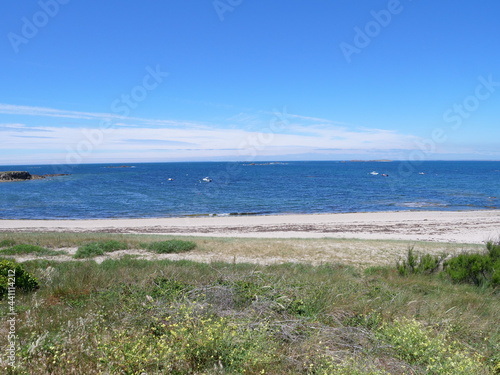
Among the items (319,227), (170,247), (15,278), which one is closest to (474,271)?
(15,278)

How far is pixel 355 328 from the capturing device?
5.09 m

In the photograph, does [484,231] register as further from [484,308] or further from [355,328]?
[355,328]

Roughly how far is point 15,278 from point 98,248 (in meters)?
8.63

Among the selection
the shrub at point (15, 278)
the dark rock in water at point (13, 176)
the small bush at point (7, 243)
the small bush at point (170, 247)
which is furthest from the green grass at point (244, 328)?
the dark rock in water at point (13, 176)

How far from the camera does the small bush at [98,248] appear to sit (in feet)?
47.0

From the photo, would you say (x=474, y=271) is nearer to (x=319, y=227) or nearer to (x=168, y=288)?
(x=168, y=288)

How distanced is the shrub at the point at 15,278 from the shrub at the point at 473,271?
1040 cm

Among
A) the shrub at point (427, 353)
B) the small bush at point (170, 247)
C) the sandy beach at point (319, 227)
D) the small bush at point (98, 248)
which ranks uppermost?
the shrub at point (427, 353)

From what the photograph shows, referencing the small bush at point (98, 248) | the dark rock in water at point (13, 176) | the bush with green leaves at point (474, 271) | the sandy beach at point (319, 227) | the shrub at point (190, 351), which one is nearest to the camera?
the shrub at point (190, 351)

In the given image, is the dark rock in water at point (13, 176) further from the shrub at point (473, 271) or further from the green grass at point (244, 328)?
the shrub at point (473, 271)

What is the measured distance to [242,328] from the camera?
15.4 ft

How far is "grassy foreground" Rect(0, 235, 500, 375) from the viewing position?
13.3ft

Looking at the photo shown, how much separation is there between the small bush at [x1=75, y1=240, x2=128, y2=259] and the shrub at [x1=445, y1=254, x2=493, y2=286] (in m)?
13.4

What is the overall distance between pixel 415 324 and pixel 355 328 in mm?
858
